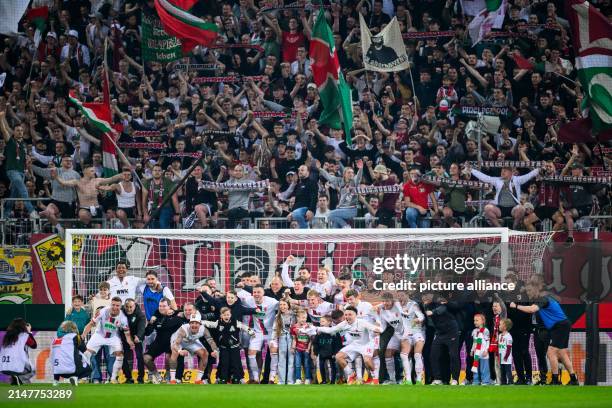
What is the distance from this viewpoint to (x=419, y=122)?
21.8m

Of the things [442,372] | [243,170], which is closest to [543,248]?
[442,372]

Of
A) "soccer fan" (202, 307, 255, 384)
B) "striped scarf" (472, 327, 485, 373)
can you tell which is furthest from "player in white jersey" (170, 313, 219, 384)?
"striped scarf" (472, 327, 485, 373)

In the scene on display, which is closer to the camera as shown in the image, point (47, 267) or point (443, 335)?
point (443, 335)

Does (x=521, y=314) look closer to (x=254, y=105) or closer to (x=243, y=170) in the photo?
(x=243, y=170)

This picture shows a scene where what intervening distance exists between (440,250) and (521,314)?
63.2 inches

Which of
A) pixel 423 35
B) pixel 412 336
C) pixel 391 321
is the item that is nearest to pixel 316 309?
pixel 391 321

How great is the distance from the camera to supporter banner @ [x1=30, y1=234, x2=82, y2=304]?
20.2 m

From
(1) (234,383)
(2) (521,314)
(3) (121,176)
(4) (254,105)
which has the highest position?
(4) (254,105)

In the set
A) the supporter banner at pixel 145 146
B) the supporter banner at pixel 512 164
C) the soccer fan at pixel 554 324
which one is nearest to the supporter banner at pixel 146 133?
the supporter banner at pixel 145 146

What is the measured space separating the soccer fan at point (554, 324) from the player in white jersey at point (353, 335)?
7.50ft

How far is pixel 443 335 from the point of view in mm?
17641

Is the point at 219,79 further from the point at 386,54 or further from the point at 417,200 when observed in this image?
the point at 417,200

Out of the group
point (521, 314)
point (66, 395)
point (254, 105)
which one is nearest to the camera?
point (66, 395)

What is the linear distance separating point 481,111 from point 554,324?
5.58 meters
